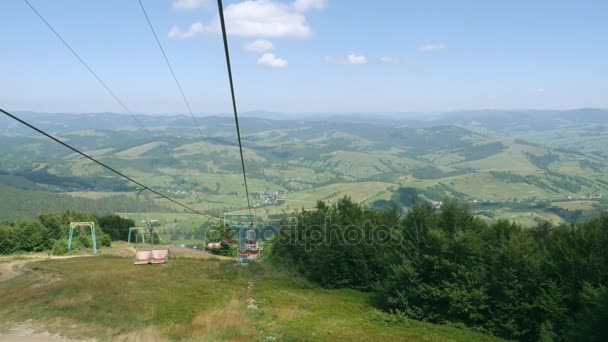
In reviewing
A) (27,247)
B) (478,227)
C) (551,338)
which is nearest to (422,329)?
(551,338)

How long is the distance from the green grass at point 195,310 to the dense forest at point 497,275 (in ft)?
8.15

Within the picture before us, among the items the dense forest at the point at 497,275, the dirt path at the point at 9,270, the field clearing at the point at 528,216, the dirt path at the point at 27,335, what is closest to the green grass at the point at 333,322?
the dense forest at the point at 497,275

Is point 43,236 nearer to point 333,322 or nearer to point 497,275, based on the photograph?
point 333,322

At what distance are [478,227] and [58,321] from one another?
31349 millimetres

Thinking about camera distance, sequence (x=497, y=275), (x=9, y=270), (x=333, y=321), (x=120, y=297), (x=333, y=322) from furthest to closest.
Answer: (x=9, y=270)
(x=120, y=297)
(x=497, y=275)
(x=333, y=321)
(x=333, y=322)

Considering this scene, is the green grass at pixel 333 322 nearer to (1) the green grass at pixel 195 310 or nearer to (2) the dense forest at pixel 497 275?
(1) the green grass at pixel 195 310

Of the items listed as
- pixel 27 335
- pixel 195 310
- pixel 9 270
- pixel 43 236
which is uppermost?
pixel 27 335

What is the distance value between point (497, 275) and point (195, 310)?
70.8 ft

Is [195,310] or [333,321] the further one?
[195,310]

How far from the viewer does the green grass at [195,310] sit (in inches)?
984

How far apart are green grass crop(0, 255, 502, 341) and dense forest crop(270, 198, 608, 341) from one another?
8.15ft


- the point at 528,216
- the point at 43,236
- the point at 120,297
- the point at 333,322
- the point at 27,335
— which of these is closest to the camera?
the point at 27,335

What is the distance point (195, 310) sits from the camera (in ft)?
99.6

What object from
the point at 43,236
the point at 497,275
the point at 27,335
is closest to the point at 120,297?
the point at 27,335
